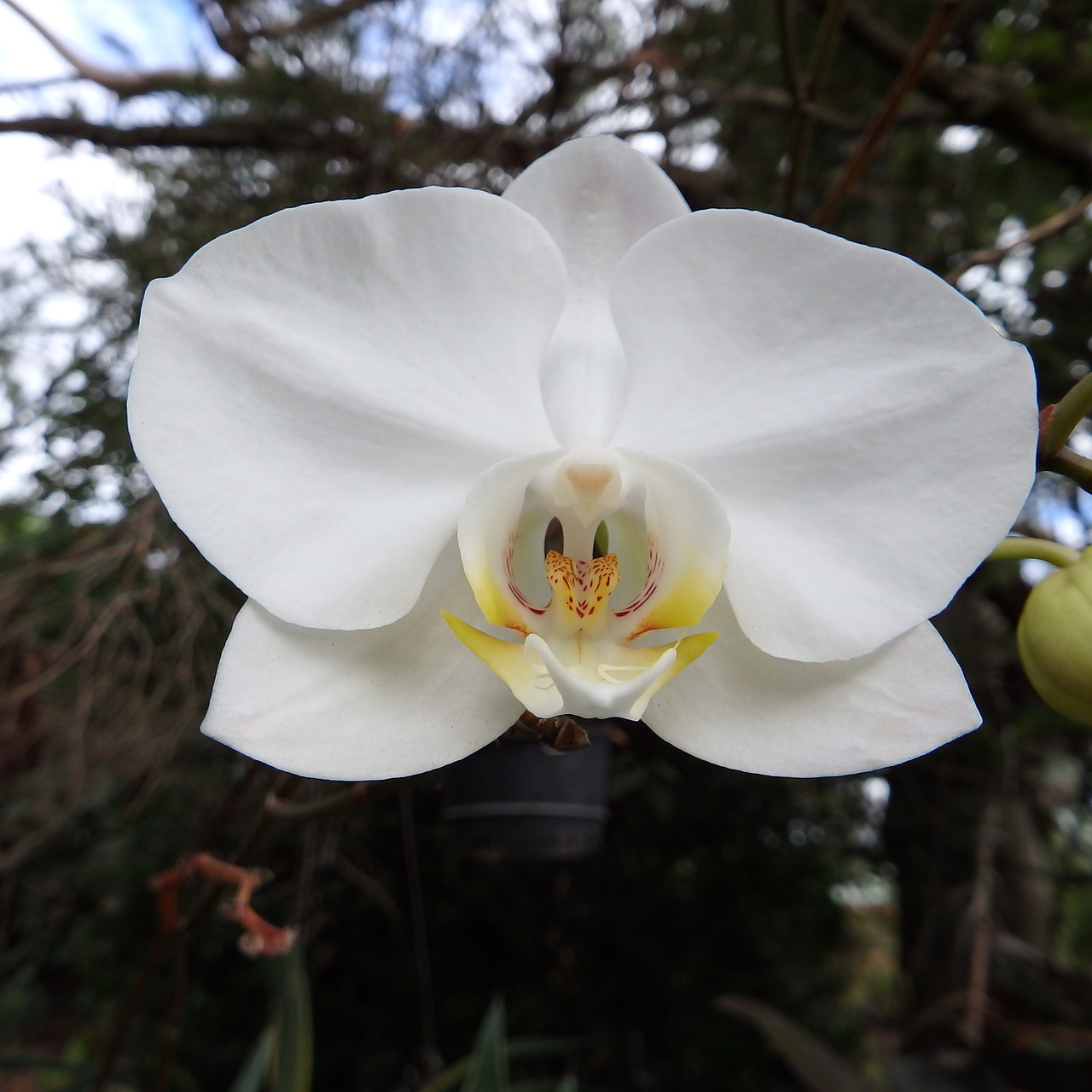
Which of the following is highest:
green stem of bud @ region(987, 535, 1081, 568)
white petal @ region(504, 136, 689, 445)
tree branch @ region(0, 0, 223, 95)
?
tree branch @ region(0, 0, 223, 95)

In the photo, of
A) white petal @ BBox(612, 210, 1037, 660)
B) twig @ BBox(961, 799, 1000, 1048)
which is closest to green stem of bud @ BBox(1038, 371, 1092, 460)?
white petal @ BBox(612, 210, 1037, 660)

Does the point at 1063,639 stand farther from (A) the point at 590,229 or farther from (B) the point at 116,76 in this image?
(B) the point at 116,76

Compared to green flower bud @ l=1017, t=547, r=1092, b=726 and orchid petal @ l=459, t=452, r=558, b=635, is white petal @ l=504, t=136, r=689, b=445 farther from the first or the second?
green flower bud @ l=1017, t=547, r=1092, b=726

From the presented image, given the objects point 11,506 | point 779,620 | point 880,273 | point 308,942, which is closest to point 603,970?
point 308,942

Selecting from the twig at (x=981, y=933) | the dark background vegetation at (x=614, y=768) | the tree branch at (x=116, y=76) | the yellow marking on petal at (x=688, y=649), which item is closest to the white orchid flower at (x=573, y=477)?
the yellow marking on petal at (x=688, y=649)

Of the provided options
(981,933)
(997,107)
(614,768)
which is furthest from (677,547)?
(997,107)

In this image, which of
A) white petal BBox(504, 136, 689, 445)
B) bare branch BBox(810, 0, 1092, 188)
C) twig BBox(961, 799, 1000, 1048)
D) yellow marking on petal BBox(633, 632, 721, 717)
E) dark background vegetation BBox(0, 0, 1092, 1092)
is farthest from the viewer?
bare branch BBox(810, 0, 1092, 188)

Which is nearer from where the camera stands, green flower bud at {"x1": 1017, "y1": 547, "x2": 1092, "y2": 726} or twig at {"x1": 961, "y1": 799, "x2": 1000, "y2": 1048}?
green flower bud at {"x1": 1017, "y1": 547, "x2": 1092, "y2": 726}
